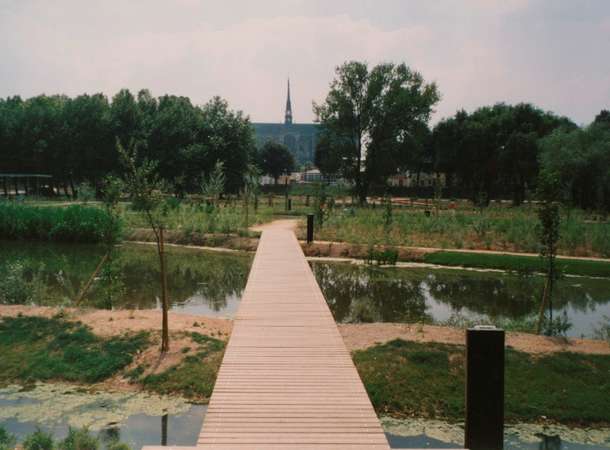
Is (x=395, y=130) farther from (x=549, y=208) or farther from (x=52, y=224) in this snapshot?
(x=549, y=208)

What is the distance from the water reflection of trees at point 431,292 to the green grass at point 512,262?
0.73 metres

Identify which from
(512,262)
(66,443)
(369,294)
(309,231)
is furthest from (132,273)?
(66,443)

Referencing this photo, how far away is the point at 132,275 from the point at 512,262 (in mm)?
12754

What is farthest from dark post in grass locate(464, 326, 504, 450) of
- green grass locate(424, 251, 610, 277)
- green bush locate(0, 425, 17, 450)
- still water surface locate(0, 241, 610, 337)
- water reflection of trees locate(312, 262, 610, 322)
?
green grass locate(424, 251, 610, 277)

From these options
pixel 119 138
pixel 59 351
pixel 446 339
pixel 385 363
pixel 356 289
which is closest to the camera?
pixel 385 363

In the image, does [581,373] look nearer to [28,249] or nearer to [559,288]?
[559,288]

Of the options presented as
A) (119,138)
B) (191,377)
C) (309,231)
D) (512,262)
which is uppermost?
(119,138)

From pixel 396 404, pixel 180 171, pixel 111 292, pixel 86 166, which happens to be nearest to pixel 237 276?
pixel 111 292

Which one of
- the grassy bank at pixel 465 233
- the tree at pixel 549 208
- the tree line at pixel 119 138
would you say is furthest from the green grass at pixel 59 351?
the tree line at pixel 119 138

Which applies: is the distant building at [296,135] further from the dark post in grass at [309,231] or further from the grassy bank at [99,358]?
the grassy bank at [99,358]

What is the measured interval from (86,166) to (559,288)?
43247mm

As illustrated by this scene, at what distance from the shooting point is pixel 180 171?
48.7 metres

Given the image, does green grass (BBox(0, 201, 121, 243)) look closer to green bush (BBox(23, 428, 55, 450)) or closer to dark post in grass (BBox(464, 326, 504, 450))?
green bush (BBox(23, 428, 55, 450))

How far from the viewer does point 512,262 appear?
1975cm
